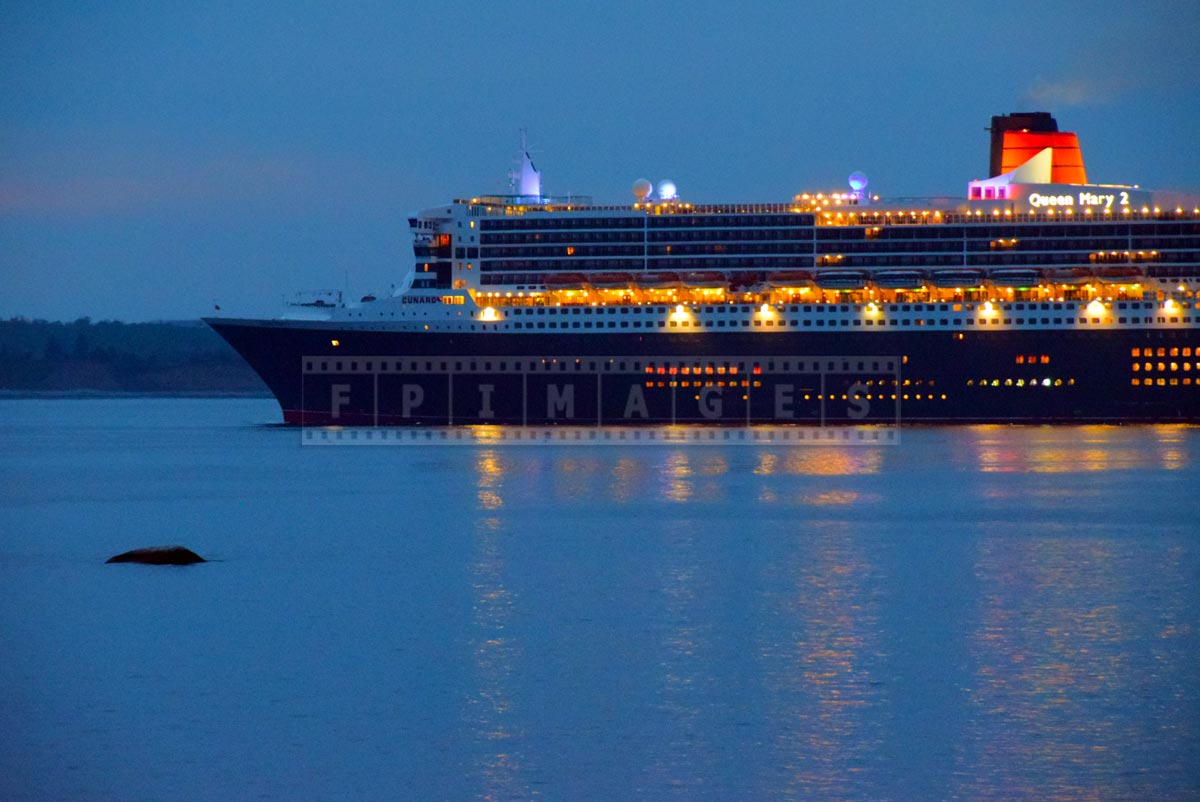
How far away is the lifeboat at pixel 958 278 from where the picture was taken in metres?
59.7

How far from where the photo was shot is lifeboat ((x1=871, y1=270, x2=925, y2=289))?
59844 mm

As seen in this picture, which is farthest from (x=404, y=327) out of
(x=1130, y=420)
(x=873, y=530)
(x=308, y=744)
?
(x=308, y=744)

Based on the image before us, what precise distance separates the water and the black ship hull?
18.8 metres

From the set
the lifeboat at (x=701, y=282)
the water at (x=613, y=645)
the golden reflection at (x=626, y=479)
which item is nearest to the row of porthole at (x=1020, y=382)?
the lifeboat at (x=701, y=282)

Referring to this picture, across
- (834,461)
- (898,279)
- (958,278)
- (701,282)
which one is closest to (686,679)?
(834,461)

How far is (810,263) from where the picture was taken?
198ft

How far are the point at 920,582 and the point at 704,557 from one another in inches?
163

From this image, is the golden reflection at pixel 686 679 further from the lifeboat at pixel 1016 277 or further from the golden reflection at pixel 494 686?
the lifeboat at pixel 1016 277

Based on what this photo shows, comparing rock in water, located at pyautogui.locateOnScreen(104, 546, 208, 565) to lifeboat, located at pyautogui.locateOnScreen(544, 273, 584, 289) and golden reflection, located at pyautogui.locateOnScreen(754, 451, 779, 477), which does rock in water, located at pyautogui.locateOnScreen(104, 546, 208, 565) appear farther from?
lifeboat, located at pyautogui.locateOnScreen(544, 273, 584, 289)

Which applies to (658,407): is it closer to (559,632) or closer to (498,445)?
(498,445)

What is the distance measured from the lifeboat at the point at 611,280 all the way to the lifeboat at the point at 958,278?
10685 millimetres

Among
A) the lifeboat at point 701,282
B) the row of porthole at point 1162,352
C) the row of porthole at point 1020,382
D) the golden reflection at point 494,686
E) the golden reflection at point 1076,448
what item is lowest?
the golden reflection at point 494,686

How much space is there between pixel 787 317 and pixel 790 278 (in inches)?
58.2

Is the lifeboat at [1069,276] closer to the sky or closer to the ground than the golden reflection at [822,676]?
closer to the sky
